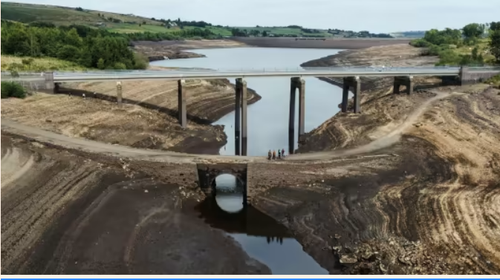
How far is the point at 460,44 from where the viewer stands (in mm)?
132500

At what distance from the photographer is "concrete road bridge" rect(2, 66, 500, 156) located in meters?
62.1

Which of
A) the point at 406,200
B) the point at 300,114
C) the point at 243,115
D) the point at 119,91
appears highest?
the point at 119,91

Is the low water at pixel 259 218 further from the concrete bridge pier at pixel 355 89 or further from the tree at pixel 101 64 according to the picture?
the tree at pixel 101 64

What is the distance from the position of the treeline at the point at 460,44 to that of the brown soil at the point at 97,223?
221ft

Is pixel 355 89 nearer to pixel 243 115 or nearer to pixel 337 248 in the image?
pixel 243 115

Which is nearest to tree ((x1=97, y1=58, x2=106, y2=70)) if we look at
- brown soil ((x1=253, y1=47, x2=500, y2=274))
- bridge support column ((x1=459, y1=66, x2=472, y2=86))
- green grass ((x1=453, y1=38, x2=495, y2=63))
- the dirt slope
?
the dirt slope

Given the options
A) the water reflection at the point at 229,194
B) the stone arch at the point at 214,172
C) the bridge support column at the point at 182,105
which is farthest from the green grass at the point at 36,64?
the stone arch at the point at 214,172

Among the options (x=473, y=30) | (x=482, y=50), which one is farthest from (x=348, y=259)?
(x=473, y=30)

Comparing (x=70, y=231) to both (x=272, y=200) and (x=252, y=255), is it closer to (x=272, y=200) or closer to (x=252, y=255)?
(x=252, y=255)

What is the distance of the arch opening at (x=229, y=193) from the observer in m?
40.7

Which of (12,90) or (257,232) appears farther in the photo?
(12,90)

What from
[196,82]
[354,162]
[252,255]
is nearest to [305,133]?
[354,162]

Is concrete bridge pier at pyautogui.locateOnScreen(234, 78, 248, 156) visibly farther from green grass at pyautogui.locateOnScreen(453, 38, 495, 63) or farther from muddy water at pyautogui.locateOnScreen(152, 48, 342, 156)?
green grass at pyautogui.locateOnScreen(453, 38, 495, 63)

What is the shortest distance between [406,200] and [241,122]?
29.6 m
